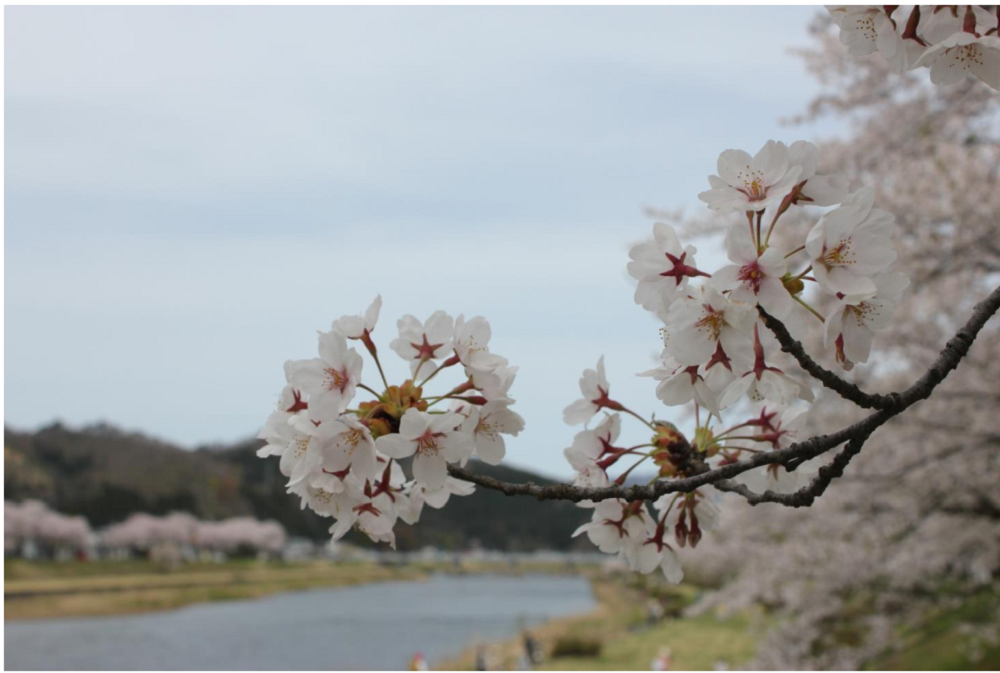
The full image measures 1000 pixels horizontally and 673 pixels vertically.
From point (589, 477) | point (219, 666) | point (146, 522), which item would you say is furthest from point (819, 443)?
point (146, 522)

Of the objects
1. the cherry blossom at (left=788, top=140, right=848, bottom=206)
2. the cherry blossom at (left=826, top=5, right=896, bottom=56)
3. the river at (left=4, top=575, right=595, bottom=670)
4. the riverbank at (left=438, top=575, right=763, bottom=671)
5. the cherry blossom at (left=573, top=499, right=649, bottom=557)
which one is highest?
the cherry blossom at (left=826, top=5, right=896, bottom=56)

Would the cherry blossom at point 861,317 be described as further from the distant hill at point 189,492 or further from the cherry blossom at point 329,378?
the distant hill at point 189,492

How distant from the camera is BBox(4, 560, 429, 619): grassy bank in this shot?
68.9 ft

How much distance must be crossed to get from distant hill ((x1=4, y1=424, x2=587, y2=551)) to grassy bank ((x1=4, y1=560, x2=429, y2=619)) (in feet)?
7.23

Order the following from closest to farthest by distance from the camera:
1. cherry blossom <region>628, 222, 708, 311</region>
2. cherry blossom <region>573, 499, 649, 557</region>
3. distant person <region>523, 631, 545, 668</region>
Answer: cherry blossom <region>628, 222, 708, 311</region>, cherry blossom <region>573, 499, 649, 557</region>, distant person <region>523, 631, 545, 668</region>

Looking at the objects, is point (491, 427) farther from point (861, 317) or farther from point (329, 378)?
point (861, 317)

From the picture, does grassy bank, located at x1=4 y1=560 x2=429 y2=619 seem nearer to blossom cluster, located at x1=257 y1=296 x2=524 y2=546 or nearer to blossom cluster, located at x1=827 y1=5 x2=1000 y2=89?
blossom cluster, located at x1=257 y1=296 x2=524 y2=546

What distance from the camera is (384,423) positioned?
104cm

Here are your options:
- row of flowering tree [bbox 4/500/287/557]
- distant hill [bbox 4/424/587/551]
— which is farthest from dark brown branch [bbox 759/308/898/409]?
row of flowering tree [bbox 4/500/287/557]

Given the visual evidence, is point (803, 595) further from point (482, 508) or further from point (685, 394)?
point (482, 508)

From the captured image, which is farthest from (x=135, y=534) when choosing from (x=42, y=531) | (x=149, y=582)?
(x=149, y=582)

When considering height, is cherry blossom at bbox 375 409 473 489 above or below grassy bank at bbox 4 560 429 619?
above

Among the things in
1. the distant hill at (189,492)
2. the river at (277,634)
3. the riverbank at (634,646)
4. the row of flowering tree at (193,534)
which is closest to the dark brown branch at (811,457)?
the riverbank at (634,646)

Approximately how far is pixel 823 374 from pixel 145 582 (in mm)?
28487
